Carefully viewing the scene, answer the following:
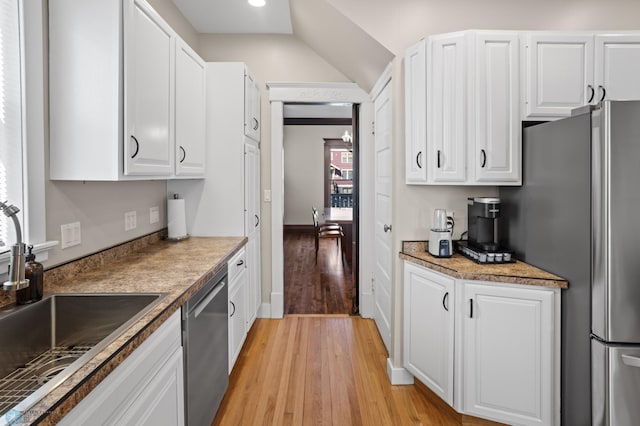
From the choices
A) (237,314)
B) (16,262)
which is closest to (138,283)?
(16,262)

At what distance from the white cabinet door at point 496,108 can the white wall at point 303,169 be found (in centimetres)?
756

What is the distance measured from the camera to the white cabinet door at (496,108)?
2260 millimetres

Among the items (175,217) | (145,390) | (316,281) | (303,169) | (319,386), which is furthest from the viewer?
(303,169)

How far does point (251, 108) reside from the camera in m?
3.28

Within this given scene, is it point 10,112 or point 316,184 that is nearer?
point 10,112

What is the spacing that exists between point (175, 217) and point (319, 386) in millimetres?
1553

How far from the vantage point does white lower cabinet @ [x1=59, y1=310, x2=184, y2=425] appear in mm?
965

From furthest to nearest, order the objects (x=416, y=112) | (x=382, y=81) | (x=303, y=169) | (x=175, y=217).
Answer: (x=303, y=169)
(x=382, y=81)
(x=175, y=217)
(x=416, y=112)

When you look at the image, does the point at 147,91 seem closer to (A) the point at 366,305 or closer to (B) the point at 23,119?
(B) the point at 23,119

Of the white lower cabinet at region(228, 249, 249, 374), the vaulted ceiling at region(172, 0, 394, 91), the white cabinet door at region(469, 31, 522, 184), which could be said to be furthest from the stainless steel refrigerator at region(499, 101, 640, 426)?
the white lower cabinet at region(228, 249, 249, 374)

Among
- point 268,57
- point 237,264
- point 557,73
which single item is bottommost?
point 237,264

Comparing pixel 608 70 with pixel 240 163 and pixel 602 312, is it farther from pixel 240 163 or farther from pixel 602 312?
pixel 240 163

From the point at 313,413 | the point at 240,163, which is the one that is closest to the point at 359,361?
the point at 313,413

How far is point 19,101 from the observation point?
150cm
